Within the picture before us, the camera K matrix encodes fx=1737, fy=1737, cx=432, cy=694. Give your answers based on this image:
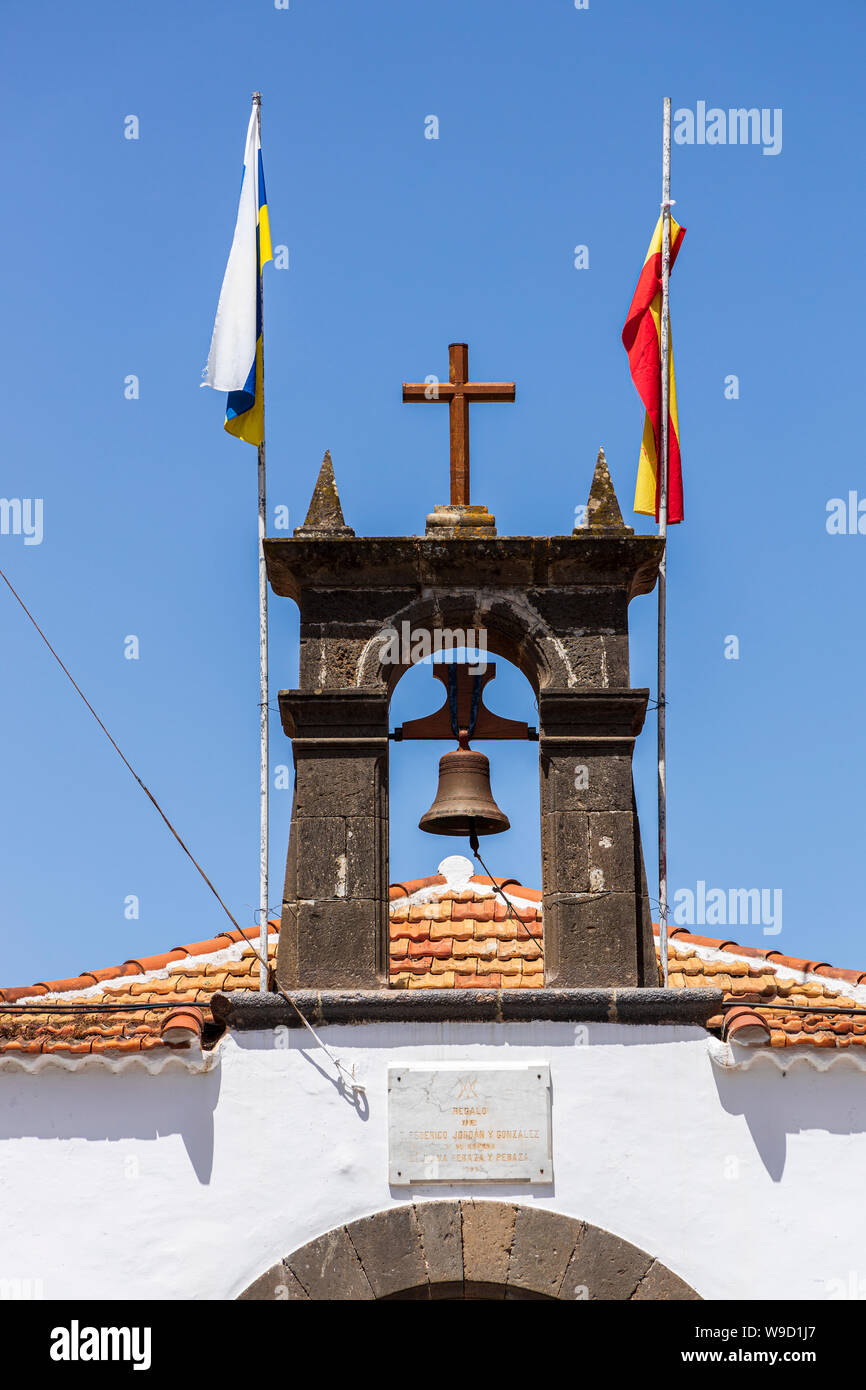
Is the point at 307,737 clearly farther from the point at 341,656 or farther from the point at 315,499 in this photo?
the point at 315,499

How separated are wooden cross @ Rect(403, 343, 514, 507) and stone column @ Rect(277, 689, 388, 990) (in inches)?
44.0

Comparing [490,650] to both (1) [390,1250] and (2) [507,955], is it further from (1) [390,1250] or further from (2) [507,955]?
(1) [390,1250]

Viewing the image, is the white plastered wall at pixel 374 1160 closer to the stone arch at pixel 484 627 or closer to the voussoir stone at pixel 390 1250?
the voussoir stone at pixel 390 1250

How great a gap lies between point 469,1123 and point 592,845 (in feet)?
4.21

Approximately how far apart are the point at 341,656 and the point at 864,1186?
316 centimetres

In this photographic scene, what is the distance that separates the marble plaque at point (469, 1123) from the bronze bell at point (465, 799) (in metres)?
1.39

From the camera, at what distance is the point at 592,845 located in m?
7.50

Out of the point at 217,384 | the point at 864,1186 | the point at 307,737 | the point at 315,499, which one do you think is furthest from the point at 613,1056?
the point at 217,384

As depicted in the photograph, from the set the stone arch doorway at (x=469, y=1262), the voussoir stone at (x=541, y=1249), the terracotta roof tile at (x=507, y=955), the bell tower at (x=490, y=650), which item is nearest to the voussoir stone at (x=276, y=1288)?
the stone arch doorway at (x=469, y=1262)

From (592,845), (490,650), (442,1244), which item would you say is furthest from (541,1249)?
(490,650)

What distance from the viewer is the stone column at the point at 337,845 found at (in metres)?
7.42

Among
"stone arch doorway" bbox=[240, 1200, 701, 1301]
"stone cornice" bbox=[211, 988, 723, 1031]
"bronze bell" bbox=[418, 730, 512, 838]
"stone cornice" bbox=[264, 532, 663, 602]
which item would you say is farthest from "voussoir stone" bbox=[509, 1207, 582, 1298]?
"stone cornice" bbox=[264, 532, 663, 602]

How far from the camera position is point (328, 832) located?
7.54m

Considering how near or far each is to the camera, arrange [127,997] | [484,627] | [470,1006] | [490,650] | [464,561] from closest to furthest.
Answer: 1. [470,1006]
2. [464,561]
3. [484,627]
4. [490,650]
5. [127,997]
